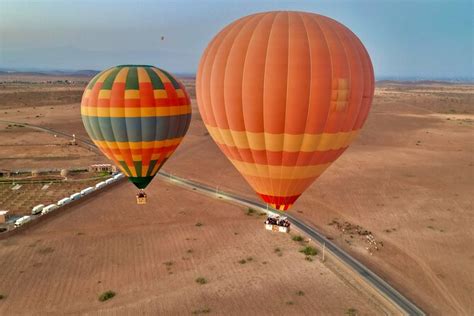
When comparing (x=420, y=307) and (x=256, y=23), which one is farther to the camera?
(x=420, y=307)

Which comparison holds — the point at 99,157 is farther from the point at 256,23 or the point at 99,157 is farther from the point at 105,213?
the point at 256,23

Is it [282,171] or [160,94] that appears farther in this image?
[160,94]

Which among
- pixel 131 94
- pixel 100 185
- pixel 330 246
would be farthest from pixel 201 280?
pixel 100 185

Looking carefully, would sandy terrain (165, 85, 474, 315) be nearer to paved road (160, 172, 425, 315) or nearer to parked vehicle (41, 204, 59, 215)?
paved road (160, 172, 425, 315)

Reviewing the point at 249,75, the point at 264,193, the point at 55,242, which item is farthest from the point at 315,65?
the point at 55,242

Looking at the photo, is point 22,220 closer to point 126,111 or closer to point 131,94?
point 126,111

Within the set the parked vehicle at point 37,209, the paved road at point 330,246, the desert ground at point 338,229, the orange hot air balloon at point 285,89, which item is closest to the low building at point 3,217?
the parked vehicle at point 37,209

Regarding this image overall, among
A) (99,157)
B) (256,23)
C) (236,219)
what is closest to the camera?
(256,23)
